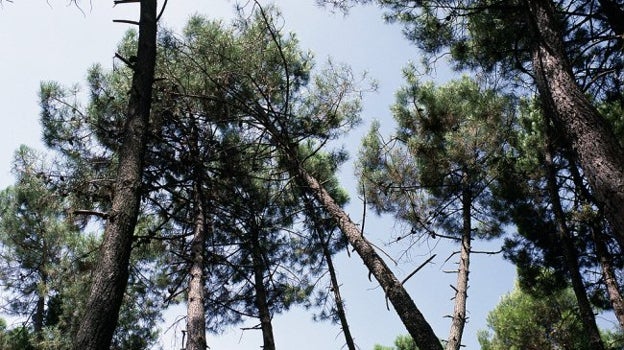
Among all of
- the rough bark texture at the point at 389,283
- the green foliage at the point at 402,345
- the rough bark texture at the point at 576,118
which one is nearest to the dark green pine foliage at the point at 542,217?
the rough bark texture at the point at 576,118

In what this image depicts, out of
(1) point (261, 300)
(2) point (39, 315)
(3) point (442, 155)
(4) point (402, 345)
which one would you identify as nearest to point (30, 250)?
(2) point (39, 315)

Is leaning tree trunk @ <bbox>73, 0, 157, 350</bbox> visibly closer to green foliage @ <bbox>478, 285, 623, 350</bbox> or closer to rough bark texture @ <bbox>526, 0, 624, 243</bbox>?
rough bark texture @ <bbox>526, 0, 624, 243</bbox>

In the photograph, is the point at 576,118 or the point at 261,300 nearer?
the point at 576,118

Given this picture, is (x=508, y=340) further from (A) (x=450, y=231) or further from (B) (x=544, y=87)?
(B) (x=544, y=87)

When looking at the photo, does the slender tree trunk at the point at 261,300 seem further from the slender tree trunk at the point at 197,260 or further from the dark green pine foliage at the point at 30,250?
the dark green pine foliage at the point at 30,250

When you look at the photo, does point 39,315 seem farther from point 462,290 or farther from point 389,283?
point 389,283

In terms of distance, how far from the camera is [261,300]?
7164 millimetres

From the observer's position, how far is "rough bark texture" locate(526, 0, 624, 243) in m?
3.13

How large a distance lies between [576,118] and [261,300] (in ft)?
16.8

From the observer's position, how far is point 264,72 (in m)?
6.09

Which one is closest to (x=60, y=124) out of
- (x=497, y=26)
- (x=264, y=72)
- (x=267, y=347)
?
(x=264, y=72)

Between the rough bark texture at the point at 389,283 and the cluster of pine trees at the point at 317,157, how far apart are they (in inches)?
0.5

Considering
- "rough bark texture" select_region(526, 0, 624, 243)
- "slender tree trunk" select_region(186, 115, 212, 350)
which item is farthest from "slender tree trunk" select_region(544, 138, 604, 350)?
"slender tree trunk" select_region(186, 115, 212, 350)

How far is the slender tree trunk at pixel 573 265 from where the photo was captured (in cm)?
535
